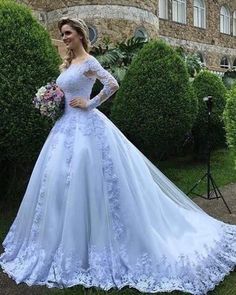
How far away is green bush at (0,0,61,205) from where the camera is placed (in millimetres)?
5219

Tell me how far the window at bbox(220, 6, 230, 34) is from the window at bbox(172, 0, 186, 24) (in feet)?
16.2

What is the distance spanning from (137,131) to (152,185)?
3.29 m

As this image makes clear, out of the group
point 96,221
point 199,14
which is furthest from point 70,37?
point 199,14

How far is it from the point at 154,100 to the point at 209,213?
210 centimetres

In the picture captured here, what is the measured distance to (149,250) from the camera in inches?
143

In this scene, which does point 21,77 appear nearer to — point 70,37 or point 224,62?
point 70,37

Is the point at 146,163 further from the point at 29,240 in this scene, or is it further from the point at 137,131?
the point at 137,131

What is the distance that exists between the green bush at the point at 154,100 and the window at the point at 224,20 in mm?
24245

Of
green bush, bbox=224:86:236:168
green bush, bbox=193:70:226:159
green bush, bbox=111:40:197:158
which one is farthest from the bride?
green bush, bbox=193:70:226:159

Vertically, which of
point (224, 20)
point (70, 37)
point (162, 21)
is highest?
point (224, 20)

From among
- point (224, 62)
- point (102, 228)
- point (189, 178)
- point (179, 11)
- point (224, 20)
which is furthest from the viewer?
point (224, 20)

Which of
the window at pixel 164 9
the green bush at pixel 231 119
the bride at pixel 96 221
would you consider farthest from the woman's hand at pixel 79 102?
the window at pixel 164 9

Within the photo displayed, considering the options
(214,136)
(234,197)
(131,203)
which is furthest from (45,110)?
(214,136)

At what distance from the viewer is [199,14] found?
27938 mm
